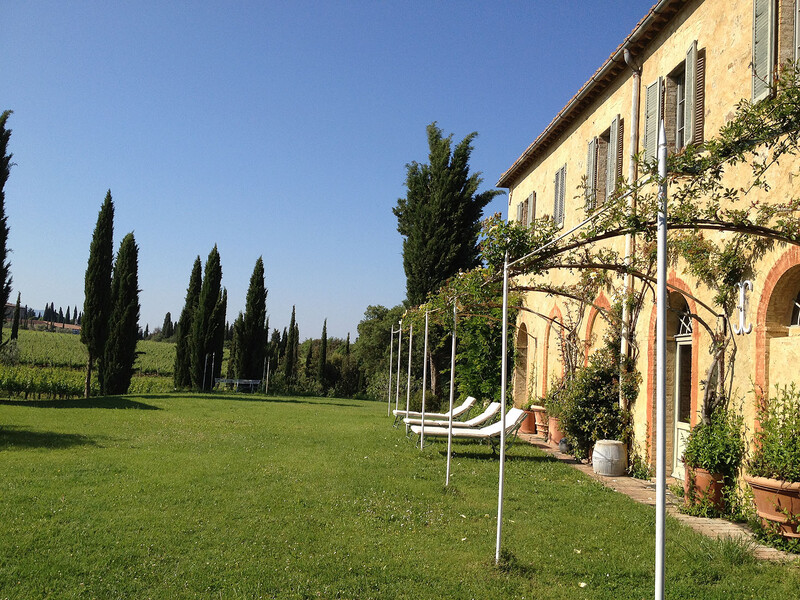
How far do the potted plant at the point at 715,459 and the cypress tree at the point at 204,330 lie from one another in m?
30.3

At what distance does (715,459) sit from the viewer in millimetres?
6703

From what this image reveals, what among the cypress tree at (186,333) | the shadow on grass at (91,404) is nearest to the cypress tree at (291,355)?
the cypress tree at (186,333)

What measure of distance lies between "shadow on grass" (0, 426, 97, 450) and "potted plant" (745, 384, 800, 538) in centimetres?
966

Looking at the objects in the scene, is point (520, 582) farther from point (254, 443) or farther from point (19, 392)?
point (19, 392)

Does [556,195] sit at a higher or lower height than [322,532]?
higher

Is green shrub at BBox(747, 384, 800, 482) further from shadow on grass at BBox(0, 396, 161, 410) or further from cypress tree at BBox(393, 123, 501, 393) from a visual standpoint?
cypress tree at BBox(393, 123, 501, 393)

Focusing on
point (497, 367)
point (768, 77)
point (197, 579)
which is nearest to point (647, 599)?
point (197, 579)

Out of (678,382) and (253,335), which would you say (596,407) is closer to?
(678,382)

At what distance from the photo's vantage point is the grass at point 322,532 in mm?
4441

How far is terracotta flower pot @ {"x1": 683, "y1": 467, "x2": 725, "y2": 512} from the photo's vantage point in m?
6.72

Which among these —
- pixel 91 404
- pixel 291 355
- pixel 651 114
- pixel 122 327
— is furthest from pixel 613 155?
pixel 291 355

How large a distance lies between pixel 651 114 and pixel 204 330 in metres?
29.3

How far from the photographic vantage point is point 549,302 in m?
14.5

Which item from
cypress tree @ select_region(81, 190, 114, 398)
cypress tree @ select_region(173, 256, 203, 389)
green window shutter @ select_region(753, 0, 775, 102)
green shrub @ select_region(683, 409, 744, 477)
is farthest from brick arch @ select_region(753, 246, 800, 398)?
cypress tree @ select_region(173, 256, 203, 389)
